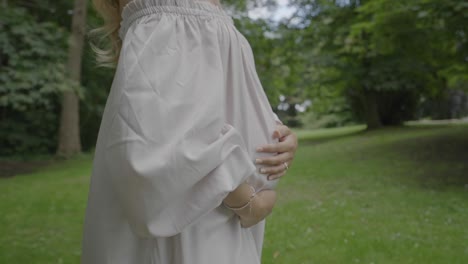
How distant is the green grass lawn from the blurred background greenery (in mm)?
23

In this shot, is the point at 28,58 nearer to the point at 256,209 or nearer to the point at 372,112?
the point at 256,209

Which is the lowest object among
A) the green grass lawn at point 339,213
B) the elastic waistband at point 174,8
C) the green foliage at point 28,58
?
the green grass lawn at point 339,213

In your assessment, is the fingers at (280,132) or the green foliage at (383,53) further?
the green foliage at (383,53)

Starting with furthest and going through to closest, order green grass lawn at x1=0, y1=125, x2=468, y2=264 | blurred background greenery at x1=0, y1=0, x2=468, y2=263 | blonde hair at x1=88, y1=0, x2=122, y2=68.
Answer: blurred background greenery at x1=0, y1=0, x2=468, y2=263, green grass lawn at x1=0, y1=125, x2=468, y2=264, blonde hair at x1=88, y1=0, x2=122, y2=68

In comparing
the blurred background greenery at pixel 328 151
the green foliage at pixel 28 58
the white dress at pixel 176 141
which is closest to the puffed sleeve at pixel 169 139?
the white dress at pixel 176 141

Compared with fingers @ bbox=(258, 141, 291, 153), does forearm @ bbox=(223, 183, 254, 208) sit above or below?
below

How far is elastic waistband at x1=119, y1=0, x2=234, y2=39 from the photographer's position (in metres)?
1.16

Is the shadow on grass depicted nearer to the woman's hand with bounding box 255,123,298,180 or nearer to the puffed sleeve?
the woman's hand with bounding box 255,123,298,180

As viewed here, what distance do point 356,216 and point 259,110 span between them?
5024mm

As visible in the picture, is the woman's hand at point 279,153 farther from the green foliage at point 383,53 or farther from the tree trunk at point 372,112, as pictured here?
the tree trunk at point 372,112

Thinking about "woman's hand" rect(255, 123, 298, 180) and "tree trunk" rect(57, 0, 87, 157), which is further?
"tree trunk" rect(57, 0, 87, 157)

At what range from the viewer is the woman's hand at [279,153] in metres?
1.21

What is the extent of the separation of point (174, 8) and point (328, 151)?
1329 centimetres

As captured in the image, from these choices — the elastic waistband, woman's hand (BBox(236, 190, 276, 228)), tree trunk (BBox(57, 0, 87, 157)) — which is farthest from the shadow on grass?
tree trunk (BBox(57, 0, 87, 157))
